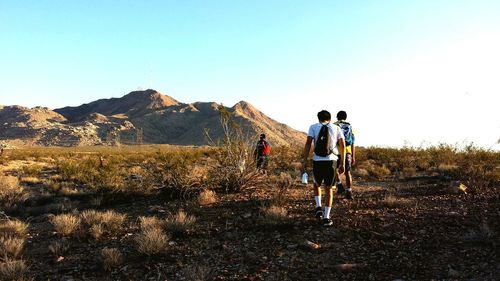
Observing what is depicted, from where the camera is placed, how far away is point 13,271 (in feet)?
18.9

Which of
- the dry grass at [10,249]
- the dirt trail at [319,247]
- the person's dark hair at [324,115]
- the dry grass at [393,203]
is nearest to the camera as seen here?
the dirt trail at [319,247]

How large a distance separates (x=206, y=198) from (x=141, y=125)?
131891 millimetres

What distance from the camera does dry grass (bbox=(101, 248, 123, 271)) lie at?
6055 millimetres

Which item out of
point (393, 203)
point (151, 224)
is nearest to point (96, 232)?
point (151, 224)

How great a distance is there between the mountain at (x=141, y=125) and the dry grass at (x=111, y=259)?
9557 cm

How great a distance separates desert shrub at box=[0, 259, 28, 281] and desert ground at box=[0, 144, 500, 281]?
1 cm

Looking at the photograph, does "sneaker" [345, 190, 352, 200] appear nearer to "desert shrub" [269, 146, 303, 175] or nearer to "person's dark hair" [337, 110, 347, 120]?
"person's dark hair" [337, 110, 347, 120]

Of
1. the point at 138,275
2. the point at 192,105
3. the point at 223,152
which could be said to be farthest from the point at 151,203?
the point at 192,105

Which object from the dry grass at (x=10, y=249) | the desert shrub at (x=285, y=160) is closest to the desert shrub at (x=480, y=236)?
the dry grass at (x=10, y=249)

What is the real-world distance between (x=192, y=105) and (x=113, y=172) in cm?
14959

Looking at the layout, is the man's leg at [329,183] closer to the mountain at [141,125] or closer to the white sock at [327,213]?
the white sock at [327,213]

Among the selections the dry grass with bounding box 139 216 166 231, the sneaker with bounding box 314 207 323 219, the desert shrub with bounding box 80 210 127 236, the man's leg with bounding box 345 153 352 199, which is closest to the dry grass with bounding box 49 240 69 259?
the desert shrub with bounding box 80 210 127 236

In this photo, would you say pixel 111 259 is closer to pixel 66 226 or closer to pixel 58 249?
pixel 58 249

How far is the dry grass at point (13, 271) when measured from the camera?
18.7ft
